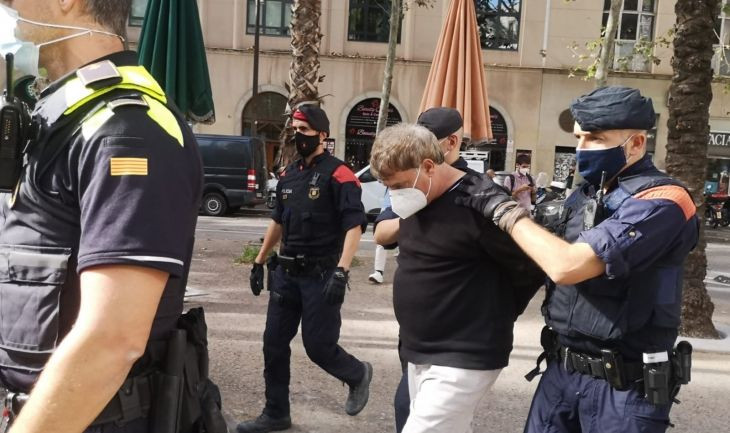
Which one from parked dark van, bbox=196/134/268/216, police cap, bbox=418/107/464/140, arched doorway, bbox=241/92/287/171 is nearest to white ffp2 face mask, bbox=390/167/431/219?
police cap, bbox=418/107/464/140

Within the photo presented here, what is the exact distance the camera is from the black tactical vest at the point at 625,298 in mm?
2531

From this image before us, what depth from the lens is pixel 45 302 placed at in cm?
139

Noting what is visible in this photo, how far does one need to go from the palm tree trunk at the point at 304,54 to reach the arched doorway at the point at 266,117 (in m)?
14.5

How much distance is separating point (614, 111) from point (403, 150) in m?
0.84

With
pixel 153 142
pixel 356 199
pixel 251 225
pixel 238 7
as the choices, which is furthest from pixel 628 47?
pixel 153 142

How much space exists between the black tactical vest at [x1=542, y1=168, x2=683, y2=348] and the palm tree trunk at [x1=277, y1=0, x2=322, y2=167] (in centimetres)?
792

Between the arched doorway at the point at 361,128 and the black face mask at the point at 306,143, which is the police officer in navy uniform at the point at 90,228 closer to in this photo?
the black face mask at the point at 306,143

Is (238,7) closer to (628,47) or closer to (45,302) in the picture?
(628,47)

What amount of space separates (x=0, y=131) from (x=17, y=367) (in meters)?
0.49

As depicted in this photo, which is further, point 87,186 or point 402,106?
point 402,106

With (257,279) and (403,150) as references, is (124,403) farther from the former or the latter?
(257,279)

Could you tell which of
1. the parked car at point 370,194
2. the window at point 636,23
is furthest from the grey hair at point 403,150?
the window at point 636,23

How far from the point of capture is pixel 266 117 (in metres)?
25.3

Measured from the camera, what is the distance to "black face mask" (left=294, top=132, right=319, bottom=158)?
15.0 ft
